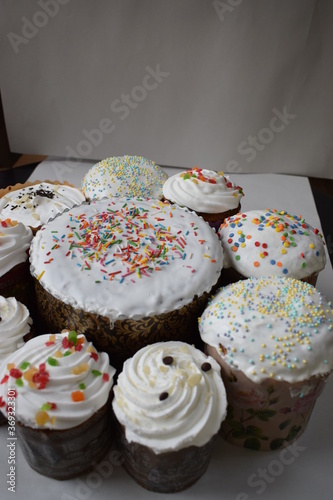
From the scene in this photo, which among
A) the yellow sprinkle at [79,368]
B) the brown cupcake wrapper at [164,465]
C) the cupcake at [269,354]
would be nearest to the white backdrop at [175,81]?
the cupcake at [269,354]

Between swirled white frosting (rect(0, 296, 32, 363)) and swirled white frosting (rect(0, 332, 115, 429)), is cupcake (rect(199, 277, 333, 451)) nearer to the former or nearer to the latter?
swirled white frosting (rect(0, 332, 115, 429))

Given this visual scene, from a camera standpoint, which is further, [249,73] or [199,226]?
[249,73]

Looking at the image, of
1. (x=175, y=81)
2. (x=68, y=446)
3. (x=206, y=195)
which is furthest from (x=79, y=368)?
(x=175, y=81)

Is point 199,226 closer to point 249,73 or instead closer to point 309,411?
point 309,411

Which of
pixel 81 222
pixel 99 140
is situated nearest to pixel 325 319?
pixel 81 222

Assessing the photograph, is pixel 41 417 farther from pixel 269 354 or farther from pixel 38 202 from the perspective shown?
pixel 38 202

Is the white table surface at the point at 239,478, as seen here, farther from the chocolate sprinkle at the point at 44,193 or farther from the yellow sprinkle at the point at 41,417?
the chocolate sprinkle at the point at 44,193

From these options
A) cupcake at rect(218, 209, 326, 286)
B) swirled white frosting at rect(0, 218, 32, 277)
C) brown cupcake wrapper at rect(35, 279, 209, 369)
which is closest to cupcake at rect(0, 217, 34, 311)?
swirled white frosting at rect(0, 218, 32, 277)
